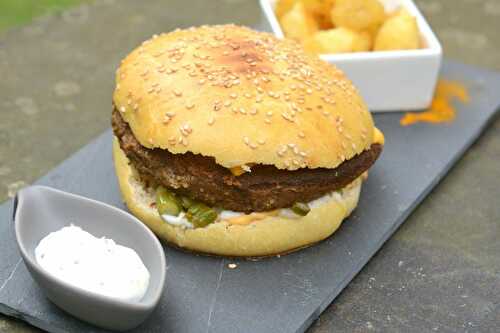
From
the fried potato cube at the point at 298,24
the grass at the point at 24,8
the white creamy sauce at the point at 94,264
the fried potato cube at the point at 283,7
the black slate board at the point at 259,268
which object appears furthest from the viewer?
the grass at the point at 24,8

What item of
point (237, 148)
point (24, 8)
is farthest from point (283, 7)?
point (24, 8)

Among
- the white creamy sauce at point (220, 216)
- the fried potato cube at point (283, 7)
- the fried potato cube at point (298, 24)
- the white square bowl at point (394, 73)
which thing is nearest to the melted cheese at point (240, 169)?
the white creamy sauce at point (220, 216)

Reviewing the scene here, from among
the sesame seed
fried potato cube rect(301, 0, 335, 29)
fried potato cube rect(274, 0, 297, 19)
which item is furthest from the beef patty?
fried potato cube rect(274, 0, 297, 19)

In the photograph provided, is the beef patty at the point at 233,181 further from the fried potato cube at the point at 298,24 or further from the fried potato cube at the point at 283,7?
→ the fried potato cube at the point at 283,7

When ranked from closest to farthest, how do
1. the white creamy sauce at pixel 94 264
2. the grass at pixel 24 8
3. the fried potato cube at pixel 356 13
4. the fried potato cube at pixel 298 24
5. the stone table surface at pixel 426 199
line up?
the white creamy sauce at pixel 94 264 → the stone table surface at pixel 426 199 → the fried potato cube at pixel 356 13 → the fried potato cube at pixel 298 24 → the grass at pixel 24 8

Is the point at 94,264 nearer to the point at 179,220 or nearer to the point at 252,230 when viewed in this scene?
the point at 179,220

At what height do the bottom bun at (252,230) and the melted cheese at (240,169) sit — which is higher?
the melted cheese at (240,169)
